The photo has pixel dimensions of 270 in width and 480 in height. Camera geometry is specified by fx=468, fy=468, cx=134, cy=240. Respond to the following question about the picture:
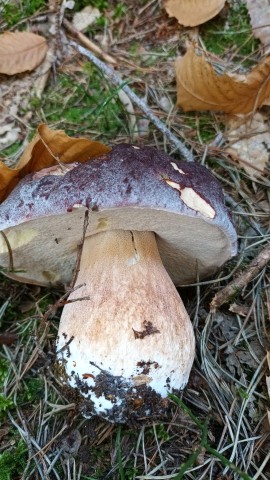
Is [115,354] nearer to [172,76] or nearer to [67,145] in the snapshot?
[67,145]

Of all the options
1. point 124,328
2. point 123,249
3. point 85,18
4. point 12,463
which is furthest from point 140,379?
point 85,18

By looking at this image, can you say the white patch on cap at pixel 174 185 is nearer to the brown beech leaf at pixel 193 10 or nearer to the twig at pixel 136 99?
the twig at pixel 136 99

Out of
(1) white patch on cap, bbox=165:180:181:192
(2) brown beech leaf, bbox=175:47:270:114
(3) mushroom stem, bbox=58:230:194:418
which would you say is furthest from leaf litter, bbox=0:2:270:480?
(1) white patch on cap, bbox=165:180:181:192

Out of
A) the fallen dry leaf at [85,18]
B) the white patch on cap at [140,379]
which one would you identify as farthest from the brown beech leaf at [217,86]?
the white patch on cap at [140,379]

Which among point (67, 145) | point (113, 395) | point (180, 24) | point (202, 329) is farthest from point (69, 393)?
point (180, 24)

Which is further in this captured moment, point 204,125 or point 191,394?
point 204,125

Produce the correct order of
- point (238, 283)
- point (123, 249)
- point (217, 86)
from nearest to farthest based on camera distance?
1. point (123, 249)
2. point (238, 283)
3. point (217, 86)

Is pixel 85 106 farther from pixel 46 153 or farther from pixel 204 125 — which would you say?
pixel 46 153
